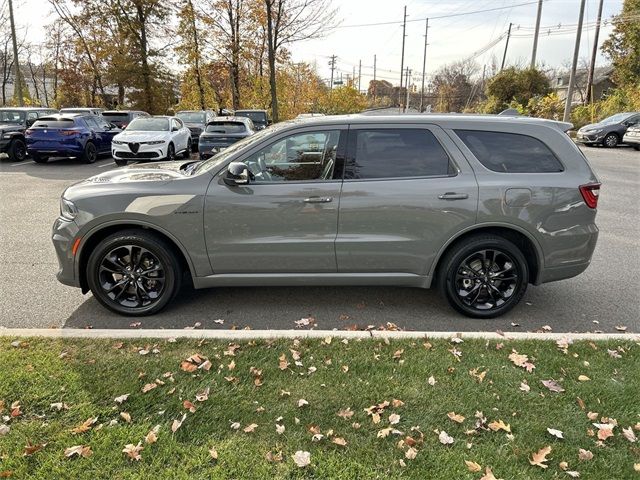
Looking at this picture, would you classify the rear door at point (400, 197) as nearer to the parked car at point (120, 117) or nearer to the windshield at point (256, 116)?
the windshield at point (256, 116)

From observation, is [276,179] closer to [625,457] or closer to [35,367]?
[35,367]

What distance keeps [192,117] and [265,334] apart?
18906 millimetres

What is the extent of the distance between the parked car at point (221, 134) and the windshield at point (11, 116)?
7635 mm

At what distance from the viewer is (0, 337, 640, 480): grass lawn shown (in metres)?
2.44

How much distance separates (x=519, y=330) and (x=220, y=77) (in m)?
29.6

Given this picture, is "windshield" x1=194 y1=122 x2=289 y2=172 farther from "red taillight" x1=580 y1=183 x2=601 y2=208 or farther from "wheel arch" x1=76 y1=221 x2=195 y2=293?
"red taillight" x1=580 y1=183 x2=601 y2=208

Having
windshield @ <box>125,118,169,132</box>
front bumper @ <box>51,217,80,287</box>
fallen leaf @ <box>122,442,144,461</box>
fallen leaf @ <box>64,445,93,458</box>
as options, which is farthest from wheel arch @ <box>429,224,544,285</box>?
windshield @ <box>125,118,169,132</box>

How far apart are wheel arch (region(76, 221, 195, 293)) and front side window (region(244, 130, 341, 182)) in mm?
948

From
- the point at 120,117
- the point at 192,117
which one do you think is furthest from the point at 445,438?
the point at 120,117

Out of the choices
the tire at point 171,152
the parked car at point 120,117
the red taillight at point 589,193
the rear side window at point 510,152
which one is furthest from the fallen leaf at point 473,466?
the parked car at point 120,117

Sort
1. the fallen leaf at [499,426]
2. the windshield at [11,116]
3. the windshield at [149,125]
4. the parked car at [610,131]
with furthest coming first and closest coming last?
the parked car at [610,131]
the windshield at [11,116]
the windshield at [149,125]
the fallen leaf at [499,426]

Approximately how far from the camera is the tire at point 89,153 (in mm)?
15547

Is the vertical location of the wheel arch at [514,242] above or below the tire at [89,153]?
below

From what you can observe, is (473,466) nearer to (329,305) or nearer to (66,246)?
(329,305)
